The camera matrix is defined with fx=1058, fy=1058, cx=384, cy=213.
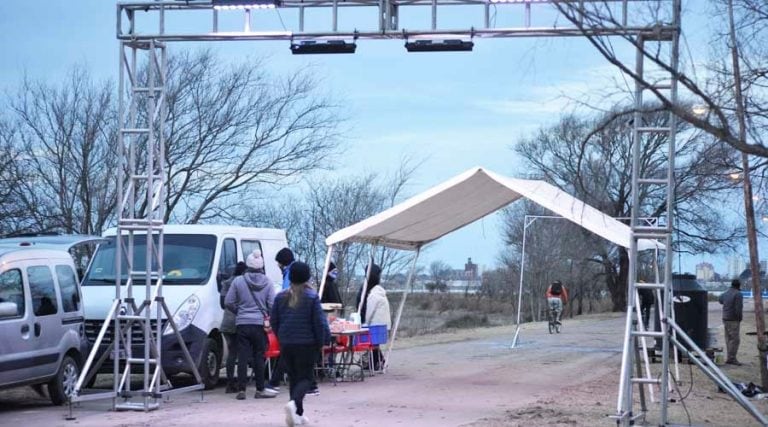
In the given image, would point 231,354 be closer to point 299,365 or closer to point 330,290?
point 330,290

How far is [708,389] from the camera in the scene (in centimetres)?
1653

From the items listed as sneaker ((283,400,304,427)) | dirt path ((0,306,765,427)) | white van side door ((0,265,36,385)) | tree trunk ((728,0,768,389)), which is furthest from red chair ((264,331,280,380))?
tree trunk ((728,0,768,389))

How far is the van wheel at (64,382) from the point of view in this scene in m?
13.1

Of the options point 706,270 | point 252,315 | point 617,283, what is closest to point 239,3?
point 252,315

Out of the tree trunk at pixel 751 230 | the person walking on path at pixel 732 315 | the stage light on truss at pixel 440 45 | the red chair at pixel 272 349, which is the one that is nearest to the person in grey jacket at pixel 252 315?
the red chair at pixel 272 349

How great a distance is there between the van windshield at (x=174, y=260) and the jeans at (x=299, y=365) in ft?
14.2

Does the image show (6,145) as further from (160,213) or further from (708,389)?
(708,389)

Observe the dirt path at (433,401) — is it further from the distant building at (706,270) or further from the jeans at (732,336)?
the distant building at (706,270)

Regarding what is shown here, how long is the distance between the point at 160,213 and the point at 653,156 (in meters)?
30.2

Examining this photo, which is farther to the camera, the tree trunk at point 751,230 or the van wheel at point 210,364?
the van wheel at point 210,364

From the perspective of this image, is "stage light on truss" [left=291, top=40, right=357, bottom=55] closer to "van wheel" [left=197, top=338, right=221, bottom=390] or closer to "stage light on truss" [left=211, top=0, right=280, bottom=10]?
"stage light on truss" [left=211, top=0, right=280, bottom=10]

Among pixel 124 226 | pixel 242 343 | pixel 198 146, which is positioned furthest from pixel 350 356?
pixel 198 146

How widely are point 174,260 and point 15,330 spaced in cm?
372

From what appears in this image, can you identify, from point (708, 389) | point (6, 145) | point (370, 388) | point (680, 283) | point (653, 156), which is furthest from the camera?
point (653, 156)
